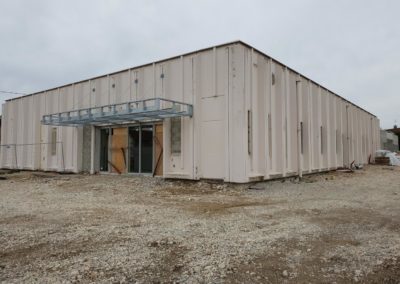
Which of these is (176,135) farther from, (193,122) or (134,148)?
(134,148)

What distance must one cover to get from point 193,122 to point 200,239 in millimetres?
7841

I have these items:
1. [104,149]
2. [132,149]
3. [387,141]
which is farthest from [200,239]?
[387,141]

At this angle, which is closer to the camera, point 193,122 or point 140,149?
point 193,122

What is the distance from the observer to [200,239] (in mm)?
4684

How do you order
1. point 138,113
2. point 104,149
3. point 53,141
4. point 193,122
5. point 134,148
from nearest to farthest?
point 138,113 < point 193,122 < point 134,148 < point 104,149 < point 53,141

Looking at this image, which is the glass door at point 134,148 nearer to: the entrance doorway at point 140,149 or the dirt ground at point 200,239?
the entrance doorway at point 140,149

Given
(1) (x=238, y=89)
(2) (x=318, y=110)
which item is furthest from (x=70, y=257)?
(2) (x=318, y=110)

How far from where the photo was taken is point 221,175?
37.2 ft

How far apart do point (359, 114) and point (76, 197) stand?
24.7 meters

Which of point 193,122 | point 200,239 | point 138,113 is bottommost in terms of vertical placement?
point 200,239

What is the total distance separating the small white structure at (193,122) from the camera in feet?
37.3

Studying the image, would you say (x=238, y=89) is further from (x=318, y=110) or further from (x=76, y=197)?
(x=318, y=110)

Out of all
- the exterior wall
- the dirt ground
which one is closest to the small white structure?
the dirt ground

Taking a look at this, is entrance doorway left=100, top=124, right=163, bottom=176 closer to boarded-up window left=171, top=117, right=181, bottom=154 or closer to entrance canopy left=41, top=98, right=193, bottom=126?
entrance canopy left=41, top=98, right=193, bottom=126
